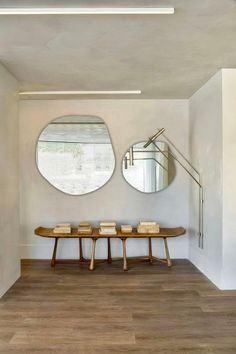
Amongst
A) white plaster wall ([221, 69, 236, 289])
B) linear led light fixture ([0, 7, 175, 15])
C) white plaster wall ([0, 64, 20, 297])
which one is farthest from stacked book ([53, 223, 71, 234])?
linear led light fixture ([0, 7, 175, 15])

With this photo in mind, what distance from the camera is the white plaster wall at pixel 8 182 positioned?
328cm

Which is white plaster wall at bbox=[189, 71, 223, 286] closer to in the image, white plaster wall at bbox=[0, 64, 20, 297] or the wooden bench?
the wooden bench

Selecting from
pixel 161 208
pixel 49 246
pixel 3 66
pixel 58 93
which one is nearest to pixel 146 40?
pixel 3 66

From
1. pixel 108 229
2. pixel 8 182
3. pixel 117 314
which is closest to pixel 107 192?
pixel 108 229

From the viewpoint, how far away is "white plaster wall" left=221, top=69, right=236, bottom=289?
3.38m

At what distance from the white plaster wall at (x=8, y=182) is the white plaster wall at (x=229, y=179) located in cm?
245

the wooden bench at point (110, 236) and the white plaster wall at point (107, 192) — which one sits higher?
the white plaster wall at point (107, 192)

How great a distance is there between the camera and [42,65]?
3291 millimetres

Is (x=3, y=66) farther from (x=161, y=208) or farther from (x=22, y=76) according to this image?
(x=161, y=208)

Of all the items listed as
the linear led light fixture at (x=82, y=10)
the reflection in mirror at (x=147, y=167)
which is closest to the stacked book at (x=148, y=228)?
the reflection in mirror at (x=147, y=167)

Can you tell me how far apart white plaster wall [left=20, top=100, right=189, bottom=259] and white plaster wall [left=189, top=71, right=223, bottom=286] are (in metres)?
0.42

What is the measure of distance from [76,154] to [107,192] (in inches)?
30.5

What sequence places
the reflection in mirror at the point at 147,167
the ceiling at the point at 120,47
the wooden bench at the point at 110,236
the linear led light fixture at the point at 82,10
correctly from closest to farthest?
the linear led light fixture at the point at 82,10 < the ceiling at the point at 120,47 < the wooden bench at the point at 110,236 < the reflection in mirror at the point at 147,167

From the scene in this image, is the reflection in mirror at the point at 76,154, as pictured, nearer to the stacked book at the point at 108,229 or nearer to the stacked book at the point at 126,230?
the stacked book at the point at 108,229
